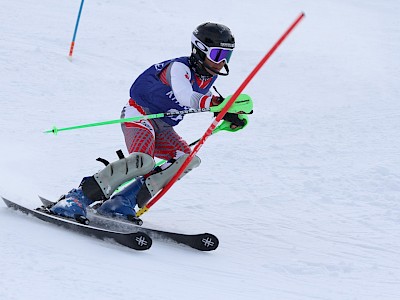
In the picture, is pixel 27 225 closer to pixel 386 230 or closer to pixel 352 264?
pixel 352 264

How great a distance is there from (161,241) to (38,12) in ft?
29.2

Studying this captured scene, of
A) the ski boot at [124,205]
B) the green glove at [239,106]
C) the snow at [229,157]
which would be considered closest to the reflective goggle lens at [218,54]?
the green glove at [239,106]

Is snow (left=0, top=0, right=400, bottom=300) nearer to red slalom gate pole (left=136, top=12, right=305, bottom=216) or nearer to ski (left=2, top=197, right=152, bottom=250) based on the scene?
ski (left=2, top=197, right=152, bottom=250)

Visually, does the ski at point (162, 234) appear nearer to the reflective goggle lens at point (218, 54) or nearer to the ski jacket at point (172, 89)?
the ski jacket at point (172, 89)

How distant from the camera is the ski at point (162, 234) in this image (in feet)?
17.0

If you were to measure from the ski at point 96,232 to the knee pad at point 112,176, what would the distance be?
264mm

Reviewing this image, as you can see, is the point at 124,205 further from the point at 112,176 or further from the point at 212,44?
the point at 212,44

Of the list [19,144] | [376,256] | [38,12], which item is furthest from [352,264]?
[38,12]

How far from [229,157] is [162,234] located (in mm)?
2883

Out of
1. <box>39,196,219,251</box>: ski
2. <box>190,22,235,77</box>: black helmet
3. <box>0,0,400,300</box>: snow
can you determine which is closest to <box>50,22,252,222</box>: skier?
<box>190,22,235,77</box>: black helmet

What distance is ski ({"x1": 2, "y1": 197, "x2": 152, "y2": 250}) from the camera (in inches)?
188

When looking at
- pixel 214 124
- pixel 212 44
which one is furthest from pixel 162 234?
pixel 212 44

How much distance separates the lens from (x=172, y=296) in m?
4.02

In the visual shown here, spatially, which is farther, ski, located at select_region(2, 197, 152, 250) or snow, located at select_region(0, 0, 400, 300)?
ski, located at select_region(2, 197, 152, 250)
